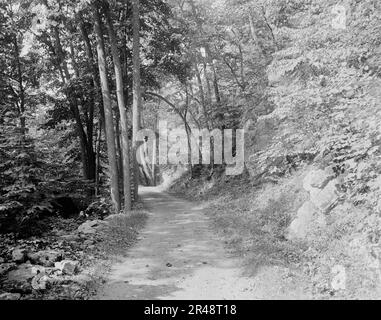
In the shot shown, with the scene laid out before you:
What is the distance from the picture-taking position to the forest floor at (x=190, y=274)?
7.05 m

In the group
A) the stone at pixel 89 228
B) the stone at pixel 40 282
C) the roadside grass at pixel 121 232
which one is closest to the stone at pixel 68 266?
the stone at pixel 40 282

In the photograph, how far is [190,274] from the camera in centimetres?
823

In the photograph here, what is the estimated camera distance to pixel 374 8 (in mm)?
7520

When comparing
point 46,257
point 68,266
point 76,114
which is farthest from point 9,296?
point 76,114

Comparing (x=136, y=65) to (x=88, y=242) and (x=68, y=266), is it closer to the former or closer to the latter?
(x=88, y=242)

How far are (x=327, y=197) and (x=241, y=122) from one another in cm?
1100

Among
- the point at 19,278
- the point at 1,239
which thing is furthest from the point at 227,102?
the point at 19,278

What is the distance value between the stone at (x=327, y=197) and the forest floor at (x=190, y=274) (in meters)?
2.44

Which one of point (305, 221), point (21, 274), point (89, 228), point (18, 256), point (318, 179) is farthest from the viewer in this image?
point (89, 228)

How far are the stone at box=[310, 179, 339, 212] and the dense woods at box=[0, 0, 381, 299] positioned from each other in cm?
4

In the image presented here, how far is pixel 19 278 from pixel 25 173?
590 centimetres

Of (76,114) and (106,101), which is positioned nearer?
(106,101)

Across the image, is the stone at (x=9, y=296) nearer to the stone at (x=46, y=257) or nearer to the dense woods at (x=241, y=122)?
the dense woods at (x=241, y=122)

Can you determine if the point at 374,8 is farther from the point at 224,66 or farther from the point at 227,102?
the point at 224,66
